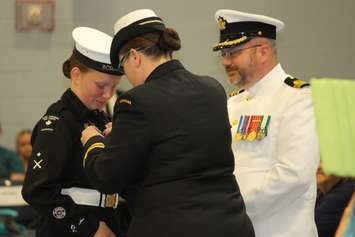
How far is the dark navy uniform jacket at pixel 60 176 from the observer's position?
219 centimetres

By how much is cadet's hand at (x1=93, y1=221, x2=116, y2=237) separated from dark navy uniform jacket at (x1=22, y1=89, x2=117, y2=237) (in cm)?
1

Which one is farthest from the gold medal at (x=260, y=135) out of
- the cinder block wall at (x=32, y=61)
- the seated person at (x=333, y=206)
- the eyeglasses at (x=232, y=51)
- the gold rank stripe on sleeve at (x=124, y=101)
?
the cinder block wall at (x=32, y=61)

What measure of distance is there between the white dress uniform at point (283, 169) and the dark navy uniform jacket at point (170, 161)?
1.35 ft

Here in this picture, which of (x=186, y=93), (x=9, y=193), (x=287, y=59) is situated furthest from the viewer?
(x=287, y=59)

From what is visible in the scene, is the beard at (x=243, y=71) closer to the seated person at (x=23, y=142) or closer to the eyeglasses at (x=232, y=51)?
the eyeglasses at (x=232, y=51)

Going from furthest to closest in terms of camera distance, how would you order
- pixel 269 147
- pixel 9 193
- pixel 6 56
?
pixel 6 56 → pixel 9 193 → pixel 269 147

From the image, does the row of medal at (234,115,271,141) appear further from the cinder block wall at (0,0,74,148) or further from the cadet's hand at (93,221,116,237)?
the cinder block wall at (0,0,74,148)

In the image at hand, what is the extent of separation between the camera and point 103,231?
2.28 metres

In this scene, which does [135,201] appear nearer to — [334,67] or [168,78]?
[168,78]

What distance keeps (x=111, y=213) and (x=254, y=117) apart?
0.60 m

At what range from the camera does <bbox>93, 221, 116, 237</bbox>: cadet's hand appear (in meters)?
2.27

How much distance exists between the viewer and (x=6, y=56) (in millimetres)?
4980

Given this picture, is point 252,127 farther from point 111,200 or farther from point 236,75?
point 111,200

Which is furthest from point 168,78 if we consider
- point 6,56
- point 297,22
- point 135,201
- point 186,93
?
point 297,22
